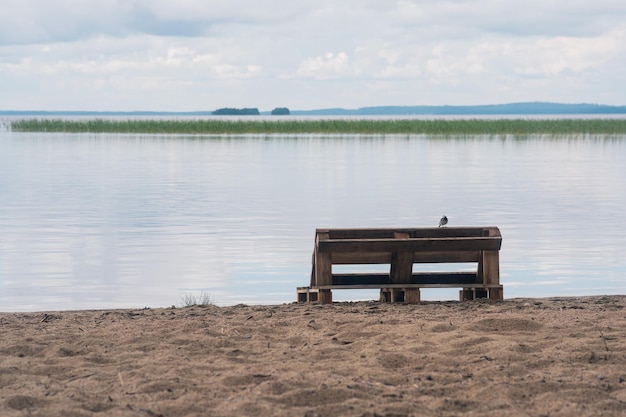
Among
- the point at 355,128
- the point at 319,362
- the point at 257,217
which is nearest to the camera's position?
the point at 319,362

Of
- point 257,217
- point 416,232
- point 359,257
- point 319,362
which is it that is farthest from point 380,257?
point 257,217

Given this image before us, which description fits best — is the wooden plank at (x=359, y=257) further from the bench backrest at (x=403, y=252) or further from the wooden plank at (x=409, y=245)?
the wooden plank at (x=409, y=245)

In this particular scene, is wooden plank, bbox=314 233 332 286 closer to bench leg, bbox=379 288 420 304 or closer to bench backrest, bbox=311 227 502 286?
bench backrest, bbox=311 227 502 286

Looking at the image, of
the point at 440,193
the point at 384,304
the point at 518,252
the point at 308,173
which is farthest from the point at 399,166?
the point at 384,304

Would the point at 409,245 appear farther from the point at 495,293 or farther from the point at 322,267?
the point at 495,293

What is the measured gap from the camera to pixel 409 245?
10.7 meters

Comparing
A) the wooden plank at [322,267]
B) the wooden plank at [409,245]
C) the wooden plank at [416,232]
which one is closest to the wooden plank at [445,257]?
the wooden plank at [409,245]

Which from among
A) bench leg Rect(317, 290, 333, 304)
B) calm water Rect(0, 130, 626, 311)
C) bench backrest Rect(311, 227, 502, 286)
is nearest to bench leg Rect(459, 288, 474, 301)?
bench backrest Rect(311, 227, 502, 286)

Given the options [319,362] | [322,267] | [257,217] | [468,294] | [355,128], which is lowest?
[355,128]

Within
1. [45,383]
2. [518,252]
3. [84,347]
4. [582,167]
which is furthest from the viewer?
[582,167]

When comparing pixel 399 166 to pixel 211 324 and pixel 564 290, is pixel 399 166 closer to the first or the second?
pixel 564 290

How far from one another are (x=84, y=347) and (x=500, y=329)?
141 inches

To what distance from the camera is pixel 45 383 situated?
7.22 m

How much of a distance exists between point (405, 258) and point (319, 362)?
3175 millimetres
